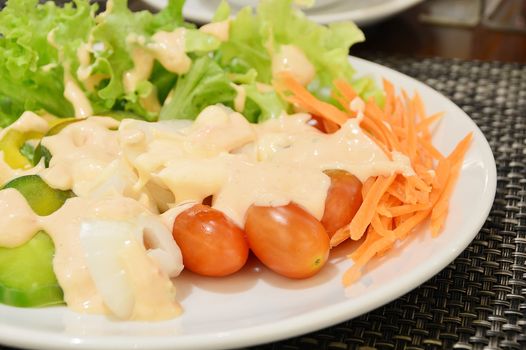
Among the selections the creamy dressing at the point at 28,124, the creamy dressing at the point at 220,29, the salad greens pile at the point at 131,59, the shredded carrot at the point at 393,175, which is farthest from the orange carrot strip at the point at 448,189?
the creamy dressing at the point at 28,124

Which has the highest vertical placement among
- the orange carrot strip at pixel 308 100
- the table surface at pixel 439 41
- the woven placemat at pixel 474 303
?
the orange carrot strip at pixel 308 100

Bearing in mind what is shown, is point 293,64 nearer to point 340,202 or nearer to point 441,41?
point 340,202

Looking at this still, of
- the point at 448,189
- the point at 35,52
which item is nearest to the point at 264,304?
the point at 448,189

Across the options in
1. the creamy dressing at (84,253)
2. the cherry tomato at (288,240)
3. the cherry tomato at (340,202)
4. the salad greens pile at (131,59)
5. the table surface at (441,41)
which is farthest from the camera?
the table surface at (441,41)

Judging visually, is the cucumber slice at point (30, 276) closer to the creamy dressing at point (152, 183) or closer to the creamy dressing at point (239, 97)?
the creamy dressing at point (152, 183)

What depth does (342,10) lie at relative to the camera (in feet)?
9.69

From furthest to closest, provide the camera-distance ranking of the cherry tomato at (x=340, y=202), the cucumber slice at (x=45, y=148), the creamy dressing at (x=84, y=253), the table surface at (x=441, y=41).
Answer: the table surface at (x=441, y=41) → the cucumber slice at (x=45, y=148) → the cherry tomato at (x=340, y=202) → the creamy dressing at (x=84, y=253)

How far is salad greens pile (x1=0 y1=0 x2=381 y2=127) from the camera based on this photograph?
1.90 metres

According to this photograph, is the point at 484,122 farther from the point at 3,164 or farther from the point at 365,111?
the point at 3,164

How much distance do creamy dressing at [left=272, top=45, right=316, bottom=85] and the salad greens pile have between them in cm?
3

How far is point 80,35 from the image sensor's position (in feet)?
6.38

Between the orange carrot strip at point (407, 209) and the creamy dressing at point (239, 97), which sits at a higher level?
the orange carrot strip at point (407, 209)

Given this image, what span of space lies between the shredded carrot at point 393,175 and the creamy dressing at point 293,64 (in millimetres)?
37

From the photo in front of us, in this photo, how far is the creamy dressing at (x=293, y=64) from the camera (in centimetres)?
197
